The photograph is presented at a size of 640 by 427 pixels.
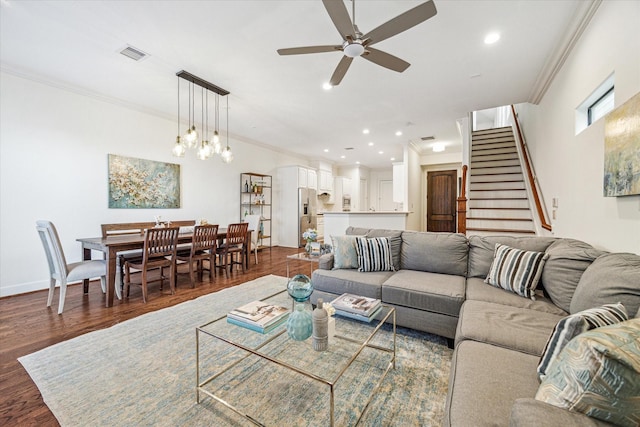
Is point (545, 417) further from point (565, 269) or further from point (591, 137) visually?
point (591, 137)

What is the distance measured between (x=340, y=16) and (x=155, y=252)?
331 cm

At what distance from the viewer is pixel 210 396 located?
158 cm

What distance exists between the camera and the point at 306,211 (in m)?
7.55

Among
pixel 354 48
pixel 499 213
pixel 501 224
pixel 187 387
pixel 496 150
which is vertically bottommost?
pixel 187 387

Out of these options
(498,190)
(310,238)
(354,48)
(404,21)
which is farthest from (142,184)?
(498,190)

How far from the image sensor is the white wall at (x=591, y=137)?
1734 mm

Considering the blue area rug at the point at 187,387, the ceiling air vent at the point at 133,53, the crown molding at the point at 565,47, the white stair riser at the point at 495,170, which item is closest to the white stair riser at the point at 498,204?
the white stair riser at the point at 495,170

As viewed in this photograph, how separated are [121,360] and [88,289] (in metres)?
2.25

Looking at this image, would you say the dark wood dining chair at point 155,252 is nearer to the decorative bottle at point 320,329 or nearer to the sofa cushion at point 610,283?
the decorative bottle at point 320,329

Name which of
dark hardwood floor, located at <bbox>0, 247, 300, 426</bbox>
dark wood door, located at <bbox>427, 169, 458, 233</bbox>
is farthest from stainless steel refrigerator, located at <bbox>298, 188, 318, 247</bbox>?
dark wood door, located at <bbox>427, 169, 458, 233</bbox>

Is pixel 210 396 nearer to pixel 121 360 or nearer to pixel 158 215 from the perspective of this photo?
pixel 121 360

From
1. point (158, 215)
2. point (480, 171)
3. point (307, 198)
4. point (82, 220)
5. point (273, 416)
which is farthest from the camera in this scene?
point (307, 198)

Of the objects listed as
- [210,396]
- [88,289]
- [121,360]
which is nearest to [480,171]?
[210,396]

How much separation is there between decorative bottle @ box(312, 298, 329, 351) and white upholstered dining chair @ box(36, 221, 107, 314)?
115 inches
